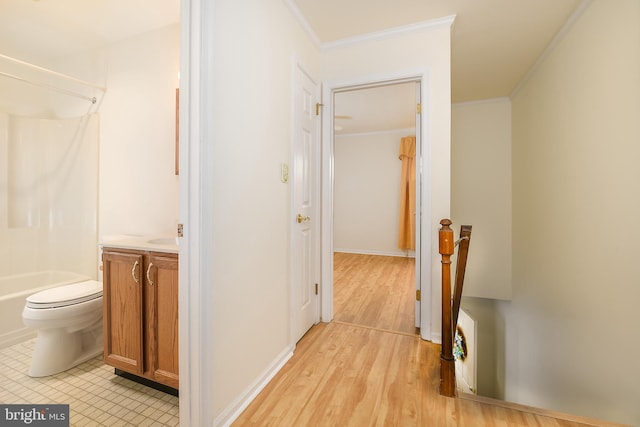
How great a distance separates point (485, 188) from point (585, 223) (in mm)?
1916

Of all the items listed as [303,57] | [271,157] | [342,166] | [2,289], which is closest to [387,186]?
[342,166]

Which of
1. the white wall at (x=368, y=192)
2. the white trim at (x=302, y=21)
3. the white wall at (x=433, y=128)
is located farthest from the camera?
the white wall at (x=368, y=192)

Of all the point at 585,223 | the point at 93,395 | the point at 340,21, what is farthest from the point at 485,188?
the point at 93,395

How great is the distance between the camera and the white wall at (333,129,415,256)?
5.65 meters

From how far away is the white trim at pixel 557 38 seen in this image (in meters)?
1.99

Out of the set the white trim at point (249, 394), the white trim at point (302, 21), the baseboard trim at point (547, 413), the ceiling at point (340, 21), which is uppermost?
the ceiling at point (340, 21)

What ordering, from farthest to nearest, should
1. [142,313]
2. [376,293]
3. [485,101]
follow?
[485,101]
[376,293]
[142,313]

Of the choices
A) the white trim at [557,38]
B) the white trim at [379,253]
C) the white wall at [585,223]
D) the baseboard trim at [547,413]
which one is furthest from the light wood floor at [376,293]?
the white trim at [557,38]

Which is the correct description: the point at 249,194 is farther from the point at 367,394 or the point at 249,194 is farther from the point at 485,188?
the point at 485,188

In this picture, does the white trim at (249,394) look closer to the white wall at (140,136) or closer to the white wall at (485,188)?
the white wall at (140,136)

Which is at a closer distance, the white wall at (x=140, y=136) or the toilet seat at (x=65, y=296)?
the toilet seat at (x=65, y=296)

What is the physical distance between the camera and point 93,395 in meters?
1.58

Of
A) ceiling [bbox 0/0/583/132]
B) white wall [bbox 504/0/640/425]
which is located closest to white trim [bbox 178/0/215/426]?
ceiling [bbox 0/0/583/132]

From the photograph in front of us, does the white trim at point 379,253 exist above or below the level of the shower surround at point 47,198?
below
